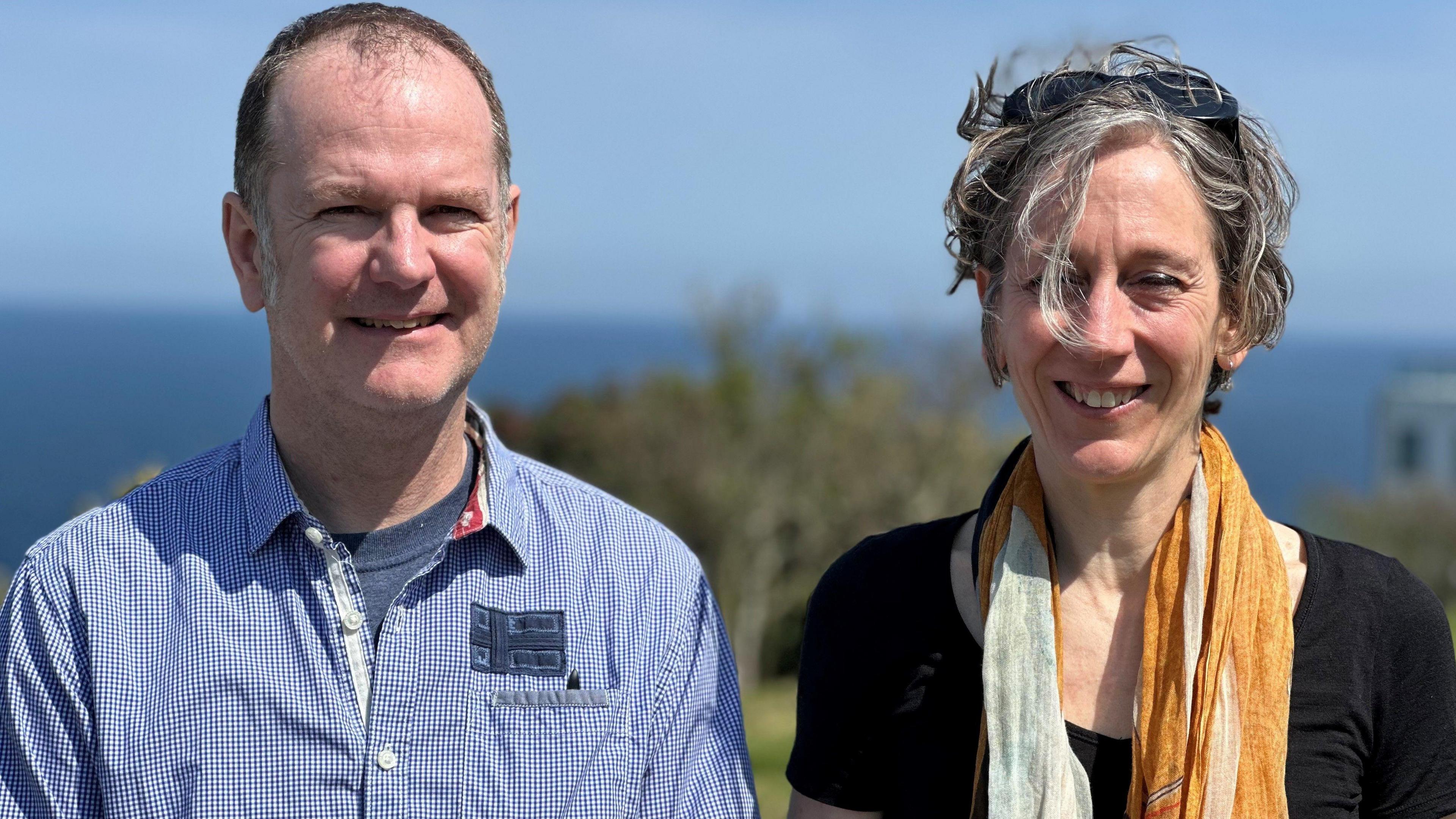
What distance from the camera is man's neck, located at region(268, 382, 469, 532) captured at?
2270mm

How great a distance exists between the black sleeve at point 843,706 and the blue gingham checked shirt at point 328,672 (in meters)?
0.15

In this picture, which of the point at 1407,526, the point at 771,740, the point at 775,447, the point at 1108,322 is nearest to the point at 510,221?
the point at 1108,322

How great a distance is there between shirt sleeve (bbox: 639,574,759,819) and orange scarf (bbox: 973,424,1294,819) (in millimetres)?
Result: 481

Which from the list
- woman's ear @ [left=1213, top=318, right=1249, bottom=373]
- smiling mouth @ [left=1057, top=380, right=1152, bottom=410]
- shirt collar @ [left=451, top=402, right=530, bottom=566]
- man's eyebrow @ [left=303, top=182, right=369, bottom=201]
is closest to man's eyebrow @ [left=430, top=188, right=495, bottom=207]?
man's eyebrow @ [left=303, top=182, right=369, bottom=201]

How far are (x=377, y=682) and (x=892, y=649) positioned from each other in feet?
3.13

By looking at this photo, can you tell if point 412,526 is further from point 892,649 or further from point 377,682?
point 892,649

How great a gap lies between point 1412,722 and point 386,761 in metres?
1.78

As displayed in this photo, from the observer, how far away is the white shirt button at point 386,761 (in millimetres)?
2145

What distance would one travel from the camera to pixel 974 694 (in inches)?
94.3

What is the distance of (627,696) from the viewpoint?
7.69ft

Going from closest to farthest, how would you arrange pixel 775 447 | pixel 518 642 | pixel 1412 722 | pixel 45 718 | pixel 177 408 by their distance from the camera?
pixel 45 718, pixel 1412 722, pixel 518 642, pixel 775 447, pixel 177 408

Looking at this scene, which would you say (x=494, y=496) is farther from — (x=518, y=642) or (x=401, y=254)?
(x=401, y=254)

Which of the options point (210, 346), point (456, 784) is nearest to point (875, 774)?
point (456, 784)

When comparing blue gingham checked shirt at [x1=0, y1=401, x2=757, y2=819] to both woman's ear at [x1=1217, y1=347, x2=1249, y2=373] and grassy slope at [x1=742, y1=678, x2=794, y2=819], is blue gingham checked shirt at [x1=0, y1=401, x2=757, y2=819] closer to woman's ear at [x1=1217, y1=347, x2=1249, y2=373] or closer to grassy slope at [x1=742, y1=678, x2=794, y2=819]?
woman's ear at [x1=1217, y1=347, x2=1249, y2=373]
